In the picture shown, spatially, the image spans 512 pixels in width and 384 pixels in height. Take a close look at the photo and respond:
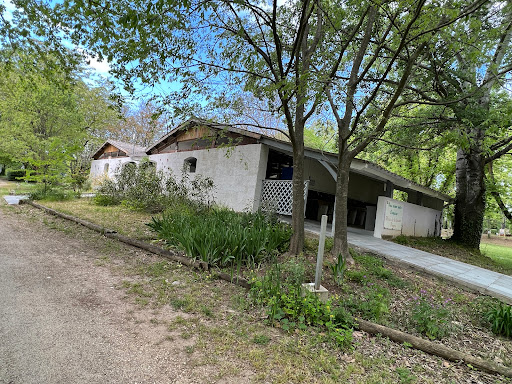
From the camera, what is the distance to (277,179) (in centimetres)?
1070

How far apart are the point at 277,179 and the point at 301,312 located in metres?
7.91

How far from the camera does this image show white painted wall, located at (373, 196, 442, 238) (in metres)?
8.26

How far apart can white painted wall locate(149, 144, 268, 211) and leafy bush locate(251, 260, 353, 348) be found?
18.4 ft

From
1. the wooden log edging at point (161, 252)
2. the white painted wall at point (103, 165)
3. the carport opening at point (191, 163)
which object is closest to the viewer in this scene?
the wooden log edging at point (161, 252)

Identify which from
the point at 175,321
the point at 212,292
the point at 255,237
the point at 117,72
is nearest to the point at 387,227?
the point at 255,237

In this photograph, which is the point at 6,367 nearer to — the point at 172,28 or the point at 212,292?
the point at 212,292

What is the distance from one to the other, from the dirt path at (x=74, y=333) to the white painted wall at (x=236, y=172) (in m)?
5.75

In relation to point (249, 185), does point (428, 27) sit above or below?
above

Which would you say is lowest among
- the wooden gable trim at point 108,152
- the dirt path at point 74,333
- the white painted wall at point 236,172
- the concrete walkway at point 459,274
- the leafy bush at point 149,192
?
the dirt path at point 74,333

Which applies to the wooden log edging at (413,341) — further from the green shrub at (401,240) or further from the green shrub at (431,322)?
the green shrub at (401,240)

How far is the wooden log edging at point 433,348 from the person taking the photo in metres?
2.44

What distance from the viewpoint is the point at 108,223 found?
7.30 m

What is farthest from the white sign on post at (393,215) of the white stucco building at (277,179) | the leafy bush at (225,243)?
the leafy bush at (225,243)

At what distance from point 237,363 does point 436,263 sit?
18.8 ft
